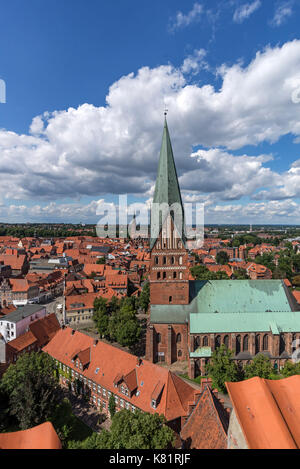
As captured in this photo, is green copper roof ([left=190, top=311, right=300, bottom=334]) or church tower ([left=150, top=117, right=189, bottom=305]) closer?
green copper roof ([left=190, top=311, right=300, bottom=334])

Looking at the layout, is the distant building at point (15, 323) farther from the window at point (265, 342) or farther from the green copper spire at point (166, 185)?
the window at point (265, 342)

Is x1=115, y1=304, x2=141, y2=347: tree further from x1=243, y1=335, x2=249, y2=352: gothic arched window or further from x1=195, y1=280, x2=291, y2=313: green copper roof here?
x1=243, y1=335, x2=249, y2=352: gothic arched window

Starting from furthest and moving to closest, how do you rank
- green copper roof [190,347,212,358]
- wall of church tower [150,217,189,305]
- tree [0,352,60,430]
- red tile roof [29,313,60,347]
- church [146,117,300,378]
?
red tile roof [29,313,60,347], wall of church tower [150,217,189,305], church [146,117,300,378], green copper roof [190,347,212,358], tree [0,352,60,430]

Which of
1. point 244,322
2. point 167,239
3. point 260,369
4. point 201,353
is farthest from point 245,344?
point 167,239

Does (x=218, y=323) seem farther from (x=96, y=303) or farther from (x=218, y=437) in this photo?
(x=96, y=303)

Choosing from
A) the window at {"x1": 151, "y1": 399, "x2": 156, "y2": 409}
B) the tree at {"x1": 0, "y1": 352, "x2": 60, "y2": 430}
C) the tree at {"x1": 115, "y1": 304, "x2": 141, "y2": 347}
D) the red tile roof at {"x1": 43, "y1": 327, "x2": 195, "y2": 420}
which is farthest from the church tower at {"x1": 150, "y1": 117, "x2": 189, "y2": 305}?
the tree at {"x1": 0, "y1": 352, "x2": 60, "y2": 430}

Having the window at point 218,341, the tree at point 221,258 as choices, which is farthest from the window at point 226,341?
the tree at point 221,258
